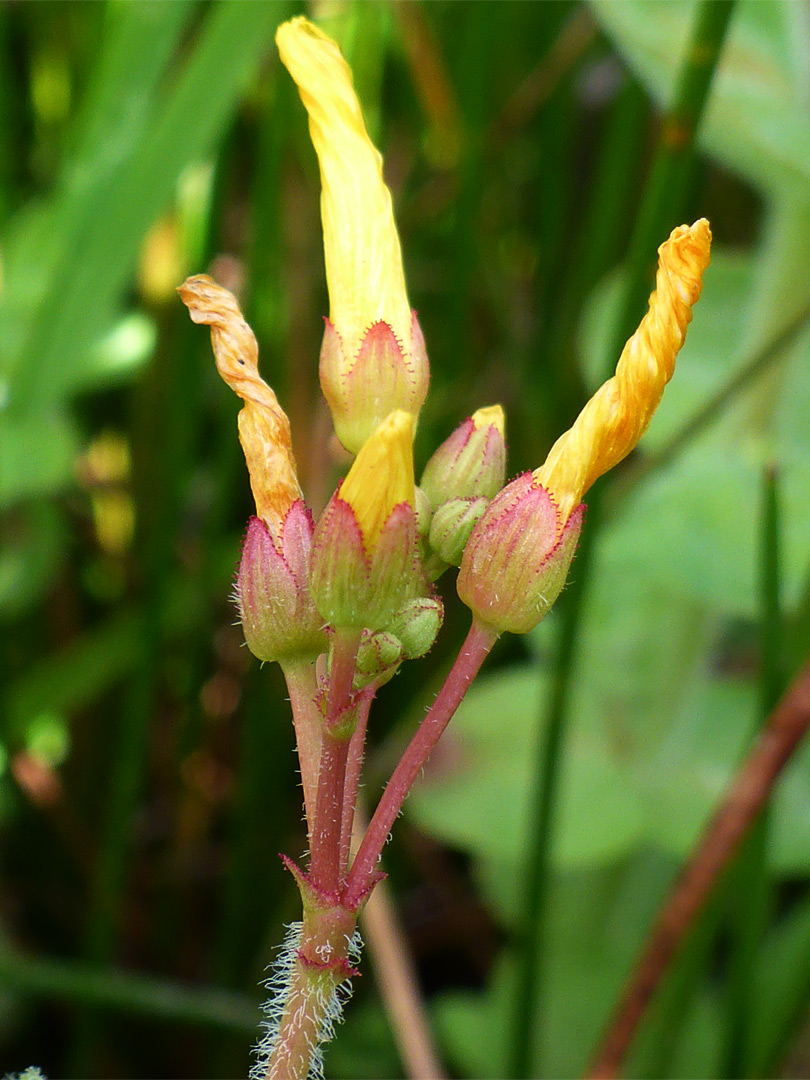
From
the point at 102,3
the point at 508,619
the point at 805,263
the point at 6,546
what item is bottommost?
the point at 508,619

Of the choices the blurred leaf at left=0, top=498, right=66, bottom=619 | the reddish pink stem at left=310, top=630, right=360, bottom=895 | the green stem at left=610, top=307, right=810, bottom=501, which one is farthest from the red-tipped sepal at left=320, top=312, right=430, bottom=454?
the blurred leaf at left=0, top=498, right=66, bottom=619

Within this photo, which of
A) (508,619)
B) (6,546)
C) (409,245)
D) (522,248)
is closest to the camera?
(508,619)

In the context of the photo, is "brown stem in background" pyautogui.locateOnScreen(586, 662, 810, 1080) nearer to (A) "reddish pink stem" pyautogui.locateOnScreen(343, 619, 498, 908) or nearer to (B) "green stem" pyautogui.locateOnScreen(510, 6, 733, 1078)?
(B) "green stem" pyautogui.locateOnScreen(510, 6, 733, 1078)

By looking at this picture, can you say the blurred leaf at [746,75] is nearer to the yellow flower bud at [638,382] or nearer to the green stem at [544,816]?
the green stem at [544,816]

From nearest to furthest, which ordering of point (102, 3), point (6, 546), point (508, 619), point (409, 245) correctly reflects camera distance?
1. point (508, 619)
2. point (6, 546)
3. point (102, 3)
4. point (409, 245)

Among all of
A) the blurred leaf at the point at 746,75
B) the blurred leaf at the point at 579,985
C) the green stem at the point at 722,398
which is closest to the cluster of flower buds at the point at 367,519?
the green stem at the point at 722,398

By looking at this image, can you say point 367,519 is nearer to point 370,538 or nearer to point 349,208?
point 370,538

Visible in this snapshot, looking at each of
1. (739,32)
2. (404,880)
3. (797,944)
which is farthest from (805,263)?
(404,880)

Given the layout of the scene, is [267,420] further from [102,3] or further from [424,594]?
[102,3]
